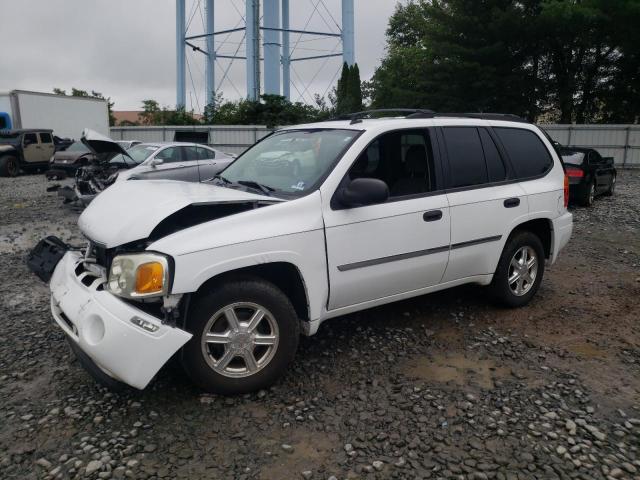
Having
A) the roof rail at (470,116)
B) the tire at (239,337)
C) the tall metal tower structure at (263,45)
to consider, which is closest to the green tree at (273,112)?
the tall metal tower structure at (263,45)

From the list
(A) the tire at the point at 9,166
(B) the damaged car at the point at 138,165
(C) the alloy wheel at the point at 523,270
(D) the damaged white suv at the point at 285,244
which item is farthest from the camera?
(A) the tire at the point at 9,166

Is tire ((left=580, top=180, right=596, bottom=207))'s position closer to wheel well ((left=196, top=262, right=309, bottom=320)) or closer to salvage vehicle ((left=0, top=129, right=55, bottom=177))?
wheel well ((left=196, top=262, right=309, bottom=320))

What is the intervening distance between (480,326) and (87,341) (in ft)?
10.6

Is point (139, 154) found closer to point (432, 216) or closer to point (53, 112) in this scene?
point (432, 216)

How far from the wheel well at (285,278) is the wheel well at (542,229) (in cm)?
260

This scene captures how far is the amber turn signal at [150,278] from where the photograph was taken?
2967 mm

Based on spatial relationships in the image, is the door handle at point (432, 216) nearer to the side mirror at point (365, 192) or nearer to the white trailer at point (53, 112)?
the side mirror at point (365, 192)

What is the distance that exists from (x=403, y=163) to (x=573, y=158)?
1006cm

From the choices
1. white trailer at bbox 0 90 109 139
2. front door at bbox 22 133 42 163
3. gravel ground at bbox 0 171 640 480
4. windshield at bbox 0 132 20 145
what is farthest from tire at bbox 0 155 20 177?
gravel ground at bbox 0 171 640 480

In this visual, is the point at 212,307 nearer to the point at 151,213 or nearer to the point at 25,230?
the point at 151,213

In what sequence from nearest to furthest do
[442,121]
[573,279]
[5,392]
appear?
1. [5,392]
2. [442,121]
3. [573,279]

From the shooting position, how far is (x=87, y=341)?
3.01 meters

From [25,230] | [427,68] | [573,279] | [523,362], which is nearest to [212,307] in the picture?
[523,362]

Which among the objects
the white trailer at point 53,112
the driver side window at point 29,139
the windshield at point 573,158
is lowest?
the windshield at point 573,158
